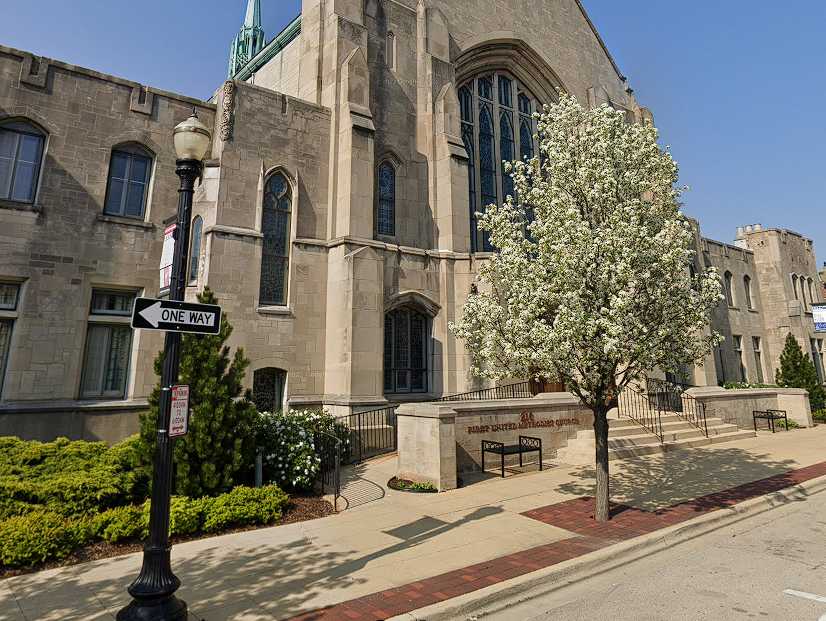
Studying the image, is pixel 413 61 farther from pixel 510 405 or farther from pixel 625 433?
pixel 625 433

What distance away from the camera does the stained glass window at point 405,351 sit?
17.6 m

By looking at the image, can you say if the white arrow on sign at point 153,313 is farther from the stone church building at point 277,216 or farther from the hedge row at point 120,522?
the stone church building at point 277,216

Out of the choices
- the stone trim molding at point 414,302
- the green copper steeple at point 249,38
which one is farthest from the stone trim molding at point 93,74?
the green copper steeple at point 249,38

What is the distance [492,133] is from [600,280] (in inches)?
686

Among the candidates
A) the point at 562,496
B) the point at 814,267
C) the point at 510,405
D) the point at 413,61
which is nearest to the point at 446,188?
the point at 413,61

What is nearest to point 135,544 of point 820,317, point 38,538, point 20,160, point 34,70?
point 38,538

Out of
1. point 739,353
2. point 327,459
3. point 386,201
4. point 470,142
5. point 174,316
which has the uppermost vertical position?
point 470,142

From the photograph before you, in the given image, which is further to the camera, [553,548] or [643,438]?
[643,438]

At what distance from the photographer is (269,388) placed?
51.0ft

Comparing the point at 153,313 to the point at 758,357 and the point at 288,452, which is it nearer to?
the point at 288,452

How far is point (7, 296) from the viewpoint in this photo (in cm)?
1297

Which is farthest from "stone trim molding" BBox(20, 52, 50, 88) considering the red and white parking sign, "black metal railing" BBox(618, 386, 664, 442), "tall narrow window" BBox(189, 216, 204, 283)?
"black metal railing" BBox(618, 386, 664, 442)

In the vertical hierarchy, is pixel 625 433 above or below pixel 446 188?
below

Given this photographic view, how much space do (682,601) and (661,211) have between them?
652cm
